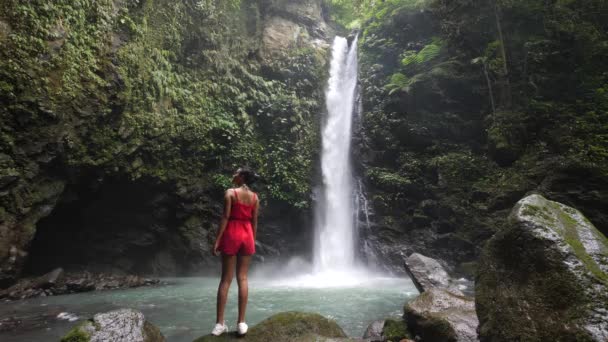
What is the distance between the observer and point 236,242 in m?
3.94

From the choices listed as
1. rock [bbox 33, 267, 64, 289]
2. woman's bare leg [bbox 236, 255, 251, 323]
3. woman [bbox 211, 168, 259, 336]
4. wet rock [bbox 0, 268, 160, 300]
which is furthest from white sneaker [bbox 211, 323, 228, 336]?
rock [bbox 33, 267, 64, 289]

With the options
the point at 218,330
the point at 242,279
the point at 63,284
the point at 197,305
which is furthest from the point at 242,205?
the point at 63,284

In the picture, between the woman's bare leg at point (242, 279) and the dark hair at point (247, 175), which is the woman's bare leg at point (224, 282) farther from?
the dark hair at point (247, 175)

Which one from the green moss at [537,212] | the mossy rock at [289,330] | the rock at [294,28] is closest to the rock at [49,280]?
the mossy rock at [289,330]

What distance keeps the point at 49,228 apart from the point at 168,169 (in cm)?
394

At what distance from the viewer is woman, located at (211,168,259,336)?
390cm

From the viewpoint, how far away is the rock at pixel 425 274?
23.6 feet

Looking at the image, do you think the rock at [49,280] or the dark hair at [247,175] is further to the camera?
the rock at [49,280]

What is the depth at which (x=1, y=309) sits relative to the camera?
23.2 feet

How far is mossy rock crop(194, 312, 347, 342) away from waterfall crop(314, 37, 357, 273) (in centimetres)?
913

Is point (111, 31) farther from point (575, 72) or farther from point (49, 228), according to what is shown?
point (575, 72)

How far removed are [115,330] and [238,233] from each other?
1635mm

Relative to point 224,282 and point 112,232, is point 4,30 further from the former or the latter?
point 224,282

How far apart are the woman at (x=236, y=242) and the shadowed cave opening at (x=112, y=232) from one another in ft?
27.8
